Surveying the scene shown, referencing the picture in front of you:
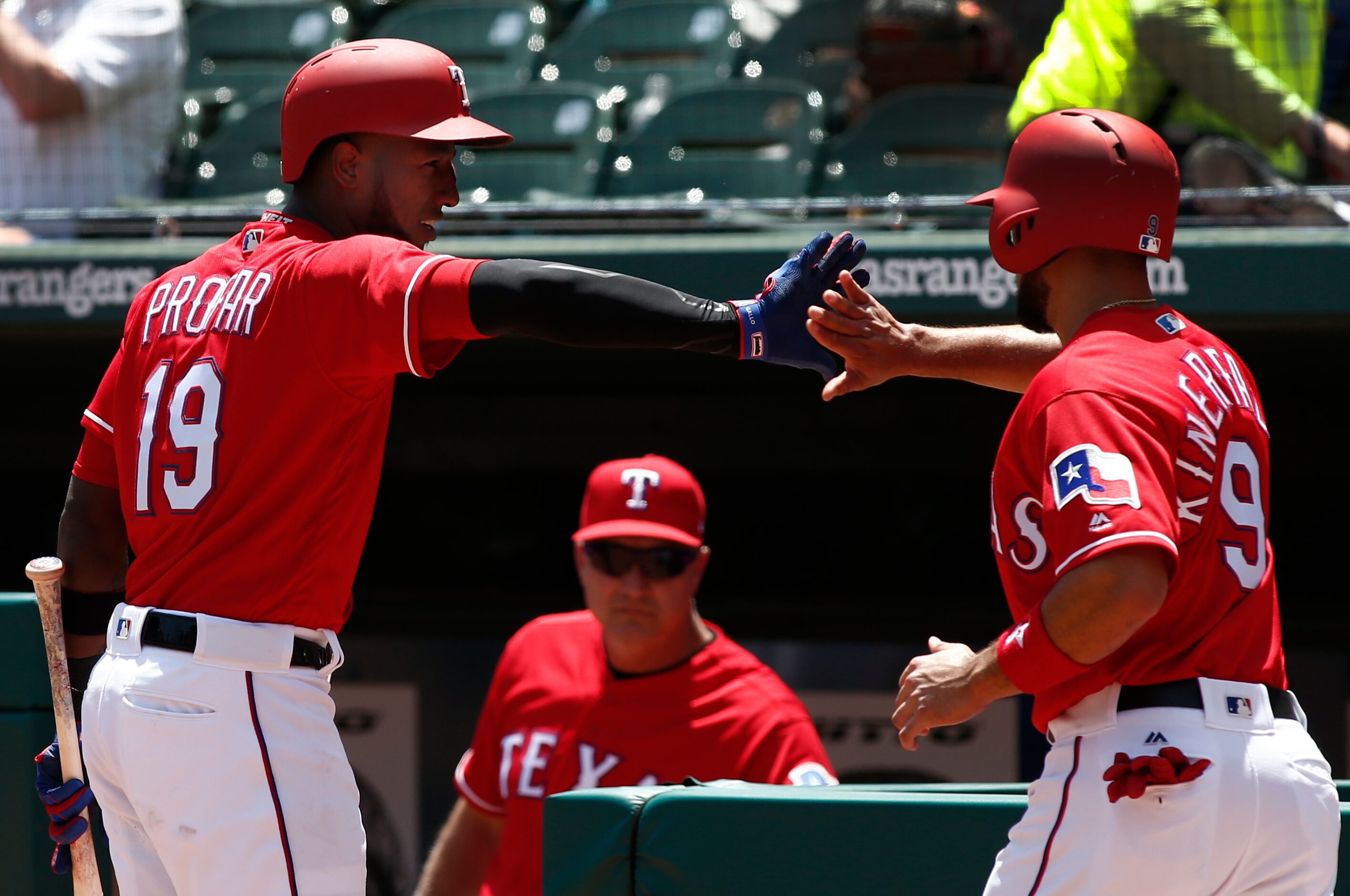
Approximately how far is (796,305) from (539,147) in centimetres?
314

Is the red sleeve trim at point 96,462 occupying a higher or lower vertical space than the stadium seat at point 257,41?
lower

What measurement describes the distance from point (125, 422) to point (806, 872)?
1187 millimetres

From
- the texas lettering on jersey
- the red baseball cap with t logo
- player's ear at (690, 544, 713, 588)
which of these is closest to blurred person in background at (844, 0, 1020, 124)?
the red baseball cap with t logo

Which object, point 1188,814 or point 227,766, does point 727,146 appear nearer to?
point 227,766

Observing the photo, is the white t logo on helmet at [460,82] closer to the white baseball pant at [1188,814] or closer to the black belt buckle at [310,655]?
the black belt buckle at [310,655]

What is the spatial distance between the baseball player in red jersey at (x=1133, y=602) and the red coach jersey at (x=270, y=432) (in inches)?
30.2

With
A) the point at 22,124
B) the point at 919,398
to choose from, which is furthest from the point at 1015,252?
the point at 22,124

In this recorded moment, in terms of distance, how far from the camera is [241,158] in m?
5.31

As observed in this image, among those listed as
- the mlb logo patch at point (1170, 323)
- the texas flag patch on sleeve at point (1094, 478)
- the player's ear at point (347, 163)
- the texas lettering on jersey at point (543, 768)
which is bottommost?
the texas lettering on jersey at point (543, 768)

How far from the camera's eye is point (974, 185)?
4566mm

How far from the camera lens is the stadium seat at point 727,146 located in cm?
481

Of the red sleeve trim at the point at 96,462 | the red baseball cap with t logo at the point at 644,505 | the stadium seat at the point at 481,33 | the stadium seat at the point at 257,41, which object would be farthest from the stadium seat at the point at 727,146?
the red sleeve trim at the point at 96,462

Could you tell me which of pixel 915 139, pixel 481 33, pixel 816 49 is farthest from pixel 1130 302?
pixel 481 33

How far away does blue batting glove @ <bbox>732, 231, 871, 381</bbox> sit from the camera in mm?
2043
